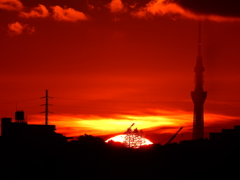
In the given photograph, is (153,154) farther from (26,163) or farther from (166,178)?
(26,163)

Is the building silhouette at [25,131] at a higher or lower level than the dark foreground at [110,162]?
higher

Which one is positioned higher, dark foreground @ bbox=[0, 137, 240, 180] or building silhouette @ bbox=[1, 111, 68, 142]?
building silhouette @ bbox=[1, 111, 68, 142]

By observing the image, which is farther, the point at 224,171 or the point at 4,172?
the point at 224,171

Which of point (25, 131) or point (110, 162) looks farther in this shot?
point (25, 131)

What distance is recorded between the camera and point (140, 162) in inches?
3632

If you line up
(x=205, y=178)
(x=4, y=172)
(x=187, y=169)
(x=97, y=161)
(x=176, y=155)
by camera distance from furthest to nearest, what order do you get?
(x=176, y=155) < (x=97, y=161) < (x=187, y=169) < (x=205, y=178) < (x=4, y=172)

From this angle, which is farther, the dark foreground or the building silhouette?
the building silhouette

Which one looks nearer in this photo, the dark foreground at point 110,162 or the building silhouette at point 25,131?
the dark foreground at point 110,162

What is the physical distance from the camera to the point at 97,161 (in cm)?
8869

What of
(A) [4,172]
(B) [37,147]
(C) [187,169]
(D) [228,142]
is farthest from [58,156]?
(D) [228,142]

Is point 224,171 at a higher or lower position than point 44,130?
lower

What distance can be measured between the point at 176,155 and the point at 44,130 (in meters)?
25.3

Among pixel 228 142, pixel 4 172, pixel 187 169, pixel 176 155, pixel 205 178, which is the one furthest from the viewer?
pixel 228 142

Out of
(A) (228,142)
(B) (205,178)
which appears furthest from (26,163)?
(A) (228,142)
